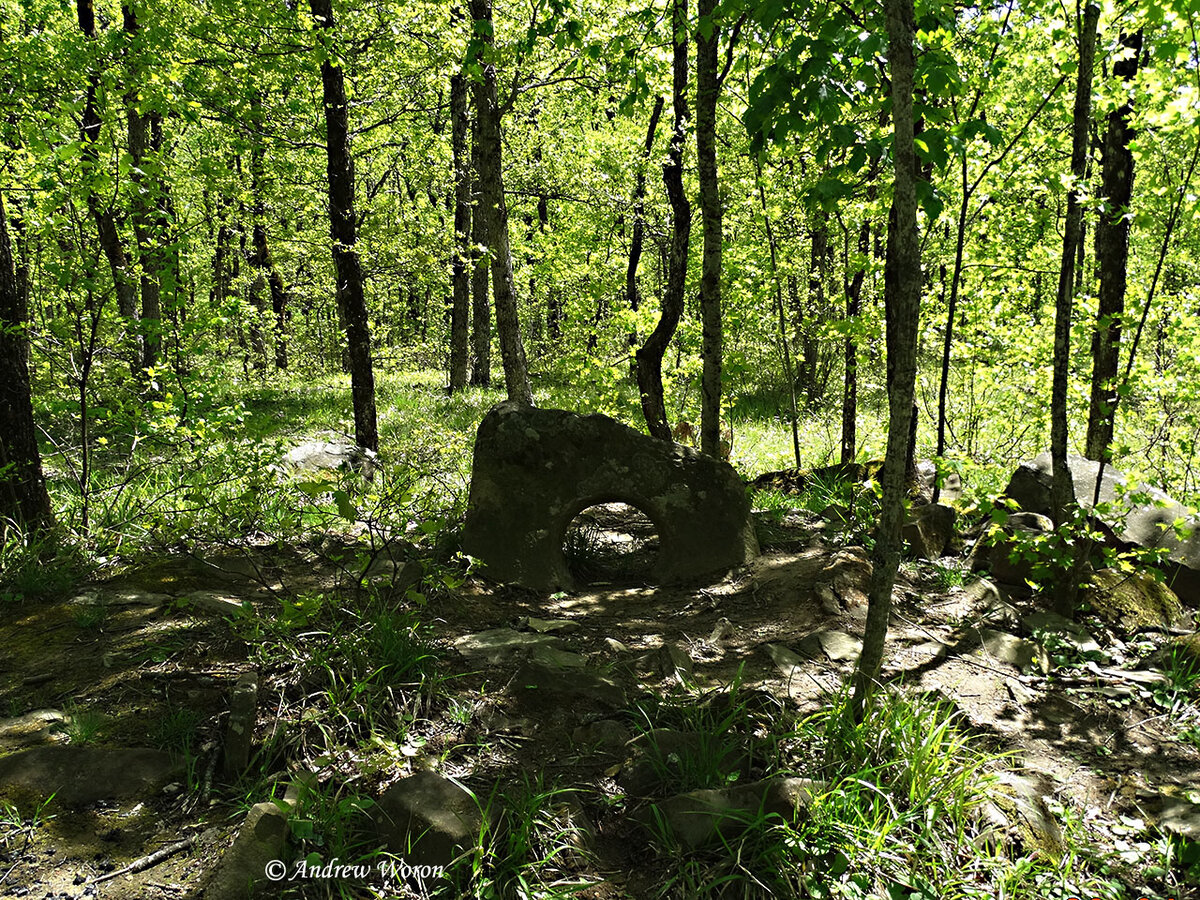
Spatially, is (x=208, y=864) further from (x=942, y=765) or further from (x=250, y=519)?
(x=250, y=519)

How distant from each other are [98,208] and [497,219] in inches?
167

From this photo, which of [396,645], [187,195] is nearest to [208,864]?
[396,645]

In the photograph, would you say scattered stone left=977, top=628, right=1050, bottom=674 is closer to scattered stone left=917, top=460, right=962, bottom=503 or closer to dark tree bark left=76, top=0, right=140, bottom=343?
scattered stone left=917, top=460, right=962, bottom=503

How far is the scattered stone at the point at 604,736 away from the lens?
3455 millimetres

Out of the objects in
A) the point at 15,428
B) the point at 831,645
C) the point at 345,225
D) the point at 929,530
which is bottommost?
the point at 831,645

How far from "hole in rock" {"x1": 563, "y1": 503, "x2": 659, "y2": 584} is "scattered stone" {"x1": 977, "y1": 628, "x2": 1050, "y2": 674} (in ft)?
8.15

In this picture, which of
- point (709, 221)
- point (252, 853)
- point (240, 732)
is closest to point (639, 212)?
A: point (709, 221)

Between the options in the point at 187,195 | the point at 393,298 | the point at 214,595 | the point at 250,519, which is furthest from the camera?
the point at 393,298

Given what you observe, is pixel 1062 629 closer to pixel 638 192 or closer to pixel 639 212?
pixel 639 212

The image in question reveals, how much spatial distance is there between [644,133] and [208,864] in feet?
44.6

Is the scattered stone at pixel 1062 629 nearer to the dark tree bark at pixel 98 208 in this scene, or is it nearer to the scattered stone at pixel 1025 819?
the scattered stone at pixel 1025 819

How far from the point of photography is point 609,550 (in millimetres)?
6430

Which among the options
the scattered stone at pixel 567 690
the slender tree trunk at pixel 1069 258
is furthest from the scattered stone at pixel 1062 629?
the scattered stone at pixel 567 690

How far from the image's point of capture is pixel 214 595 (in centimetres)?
452
